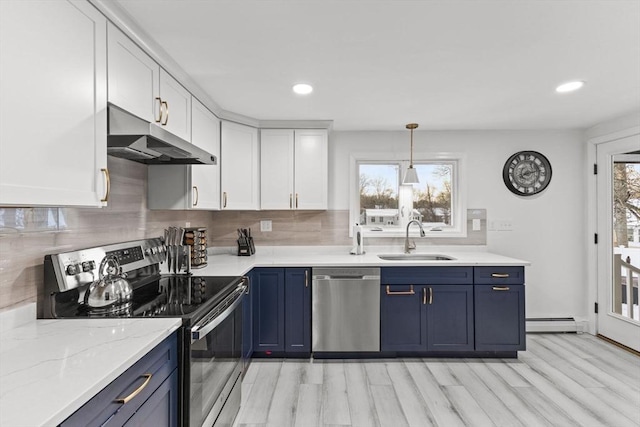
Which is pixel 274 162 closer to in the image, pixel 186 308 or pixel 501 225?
pixel 186 308

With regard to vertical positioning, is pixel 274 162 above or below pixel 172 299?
above

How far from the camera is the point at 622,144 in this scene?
336cm

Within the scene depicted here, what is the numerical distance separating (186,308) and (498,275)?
266cm

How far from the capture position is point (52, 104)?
45.4 inches

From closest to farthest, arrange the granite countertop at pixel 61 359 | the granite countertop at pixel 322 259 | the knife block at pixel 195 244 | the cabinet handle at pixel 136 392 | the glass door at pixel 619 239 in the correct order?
the granite countertop at pixel 61 359
the cabinet handle at pixel 136 392
the knife block at pixel 195 244
the granite countertop at pixel 322 259
the glass door at pixel 619 239

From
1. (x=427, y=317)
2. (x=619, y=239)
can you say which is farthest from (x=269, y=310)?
(x=619, y=239)

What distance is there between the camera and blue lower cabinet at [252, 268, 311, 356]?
3035 millimetres

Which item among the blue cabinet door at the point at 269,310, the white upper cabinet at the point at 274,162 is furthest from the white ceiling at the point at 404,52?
the blue cabinet door at the point at 269,310

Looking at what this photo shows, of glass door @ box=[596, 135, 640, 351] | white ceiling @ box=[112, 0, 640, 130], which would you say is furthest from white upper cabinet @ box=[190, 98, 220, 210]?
glass door @ box=[596, 135, 640, 351]

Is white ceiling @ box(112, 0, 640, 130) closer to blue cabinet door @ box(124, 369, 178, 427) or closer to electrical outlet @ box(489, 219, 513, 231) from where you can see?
electrical outlet @ box(489, 219, 513, 231)

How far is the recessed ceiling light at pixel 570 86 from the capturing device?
8.06 feet

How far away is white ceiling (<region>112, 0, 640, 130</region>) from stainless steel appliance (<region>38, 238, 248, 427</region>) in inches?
47.2

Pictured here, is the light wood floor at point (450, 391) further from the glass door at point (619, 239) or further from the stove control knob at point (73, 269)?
the stove control knob at point (73, 269)

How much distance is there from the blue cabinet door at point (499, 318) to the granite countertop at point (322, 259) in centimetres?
25
